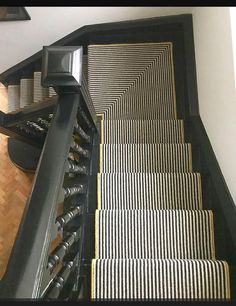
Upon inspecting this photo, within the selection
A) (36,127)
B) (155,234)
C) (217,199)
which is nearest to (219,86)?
(217,199)

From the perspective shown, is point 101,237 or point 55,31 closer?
point 101,237

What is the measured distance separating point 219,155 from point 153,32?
1.82m

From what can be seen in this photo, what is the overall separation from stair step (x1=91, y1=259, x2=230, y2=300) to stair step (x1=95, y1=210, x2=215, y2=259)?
0.22 metres

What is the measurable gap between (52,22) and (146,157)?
74.2 inches

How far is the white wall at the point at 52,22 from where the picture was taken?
310 centimetres

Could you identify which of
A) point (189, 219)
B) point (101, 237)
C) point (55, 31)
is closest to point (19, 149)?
point (55, 31)

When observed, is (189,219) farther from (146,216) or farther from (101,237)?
(101,237)

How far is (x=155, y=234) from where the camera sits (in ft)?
5.79

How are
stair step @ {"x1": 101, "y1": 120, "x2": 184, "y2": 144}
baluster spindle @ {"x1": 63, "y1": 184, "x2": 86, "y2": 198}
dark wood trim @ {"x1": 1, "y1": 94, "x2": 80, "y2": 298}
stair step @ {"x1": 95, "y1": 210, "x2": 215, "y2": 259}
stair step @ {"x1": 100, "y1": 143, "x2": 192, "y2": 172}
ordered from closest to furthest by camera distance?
dark wood trim @ {"x1": 1, "y1": 94, "x2": 80, "y2": 298}, baluster spindle @ {"x1": 63, "y1": 184, "x2": 86, "y2": 198}, stair step @ {"x1": 95, "y1": 210, "x2": 215, "y2": 259}, stair step @ {"x1": 100, "y1": 143, "x2": 192, "y2": 172}, stair step @ {"x1": 101, "y1": 120, "x2": 184, "y2": 144}

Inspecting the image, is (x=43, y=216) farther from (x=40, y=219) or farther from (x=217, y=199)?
(x=217, y=199)

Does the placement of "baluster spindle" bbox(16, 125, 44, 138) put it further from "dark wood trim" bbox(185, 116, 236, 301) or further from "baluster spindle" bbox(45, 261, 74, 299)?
"dark wood trim" bbox(185, 116, 236, 301)

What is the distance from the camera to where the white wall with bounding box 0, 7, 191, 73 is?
3104 mm

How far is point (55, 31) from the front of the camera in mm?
3262

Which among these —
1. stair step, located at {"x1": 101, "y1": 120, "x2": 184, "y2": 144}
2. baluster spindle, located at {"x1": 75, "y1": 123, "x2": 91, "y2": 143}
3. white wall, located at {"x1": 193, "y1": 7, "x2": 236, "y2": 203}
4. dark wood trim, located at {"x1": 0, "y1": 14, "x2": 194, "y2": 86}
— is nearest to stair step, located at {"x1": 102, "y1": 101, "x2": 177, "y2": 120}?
stair step, located at {"x1": 101, "y1": 120, "x2": 184, "y2": 144}
